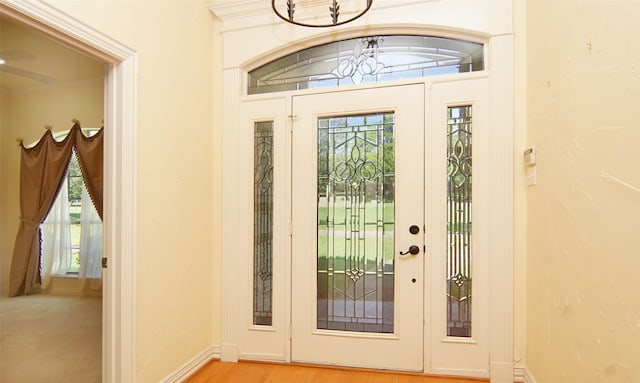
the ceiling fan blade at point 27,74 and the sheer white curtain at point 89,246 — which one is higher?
the ceiling fan blade at point 27,74

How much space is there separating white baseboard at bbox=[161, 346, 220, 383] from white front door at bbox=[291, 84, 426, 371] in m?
0.69

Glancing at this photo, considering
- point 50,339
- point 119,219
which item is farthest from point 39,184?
point 119,219

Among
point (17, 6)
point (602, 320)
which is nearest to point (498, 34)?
point (602, 320)

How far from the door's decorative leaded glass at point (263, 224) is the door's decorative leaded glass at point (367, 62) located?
457mm

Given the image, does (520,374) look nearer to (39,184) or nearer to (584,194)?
(584,194)

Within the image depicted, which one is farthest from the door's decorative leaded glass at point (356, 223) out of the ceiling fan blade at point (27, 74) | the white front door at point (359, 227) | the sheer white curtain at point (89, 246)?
the ceiling fan blade at point (27, 74)

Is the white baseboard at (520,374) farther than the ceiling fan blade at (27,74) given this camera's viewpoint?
No

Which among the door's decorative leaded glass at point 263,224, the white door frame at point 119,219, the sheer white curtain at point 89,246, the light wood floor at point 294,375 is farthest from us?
the sheer white curtain at point 89,246

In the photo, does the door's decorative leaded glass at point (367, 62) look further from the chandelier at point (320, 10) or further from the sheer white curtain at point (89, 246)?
the sheer white curtain at point (89, 246)

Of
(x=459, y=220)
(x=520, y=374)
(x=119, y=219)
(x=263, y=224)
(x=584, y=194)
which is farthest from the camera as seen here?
(x=263, y=224)

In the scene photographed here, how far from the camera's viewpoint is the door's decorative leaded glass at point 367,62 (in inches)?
95.0

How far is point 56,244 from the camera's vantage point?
4.21 m

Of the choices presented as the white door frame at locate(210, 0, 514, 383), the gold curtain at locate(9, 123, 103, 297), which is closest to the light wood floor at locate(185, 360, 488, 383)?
the white door frame at locate(210, 0, 514, 383)

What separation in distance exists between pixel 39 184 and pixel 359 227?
4.02 meters
